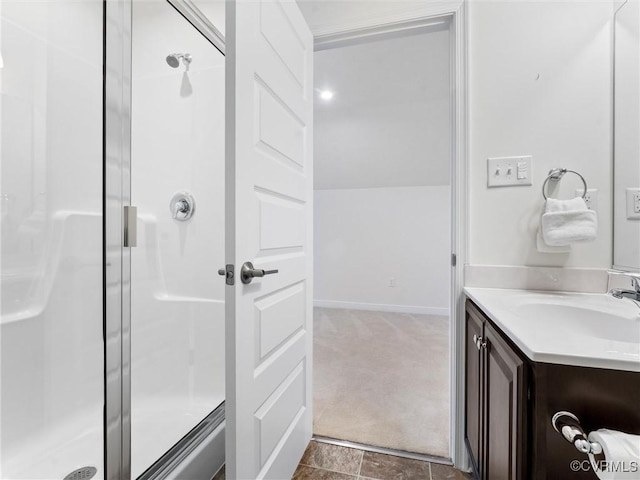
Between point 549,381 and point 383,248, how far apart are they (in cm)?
360

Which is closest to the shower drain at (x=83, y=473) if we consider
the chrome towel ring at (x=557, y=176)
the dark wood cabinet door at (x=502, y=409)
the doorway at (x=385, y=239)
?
the doorway at (x=385, y=239)

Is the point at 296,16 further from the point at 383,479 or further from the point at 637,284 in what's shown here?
the point at 383,479

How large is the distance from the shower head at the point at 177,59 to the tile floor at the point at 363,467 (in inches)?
84.3

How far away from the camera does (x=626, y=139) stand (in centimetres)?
119

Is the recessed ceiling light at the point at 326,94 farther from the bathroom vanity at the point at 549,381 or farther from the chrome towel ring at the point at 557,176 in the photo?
the bathroom vanity at the point at 549,381

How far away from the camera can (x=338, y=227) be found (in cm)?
439

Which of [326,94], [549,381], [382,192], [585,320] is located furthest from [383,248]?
[549,381]

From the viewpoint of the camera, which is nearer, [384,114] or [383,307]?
[384,114]

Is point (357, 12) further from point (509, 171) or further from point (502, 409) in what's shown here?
point (502, 409)

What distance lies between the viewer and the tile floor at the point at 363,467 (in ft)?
4.28

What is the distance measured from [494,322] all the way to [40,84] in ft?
6.43

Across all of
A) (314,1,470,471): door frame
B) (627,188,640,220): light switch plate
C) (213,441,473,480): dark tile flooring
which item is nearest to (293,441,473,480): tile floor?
→ (213,441,473,480): dark tile flooring

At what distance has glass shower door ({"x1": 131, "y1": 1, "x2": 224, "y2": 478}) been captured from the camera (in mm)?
1534

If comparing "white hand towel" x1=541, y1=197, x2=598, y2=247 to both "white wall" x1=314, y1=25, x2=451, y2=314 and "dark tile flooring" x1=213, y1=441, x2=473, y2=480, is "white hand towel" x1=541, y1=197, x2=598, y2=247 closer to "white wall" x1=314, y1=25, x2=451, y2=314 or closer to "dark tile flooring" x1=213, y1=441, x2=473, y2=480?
"dark tile flooring" x1=213, y1=441, x2=473, y2=480
